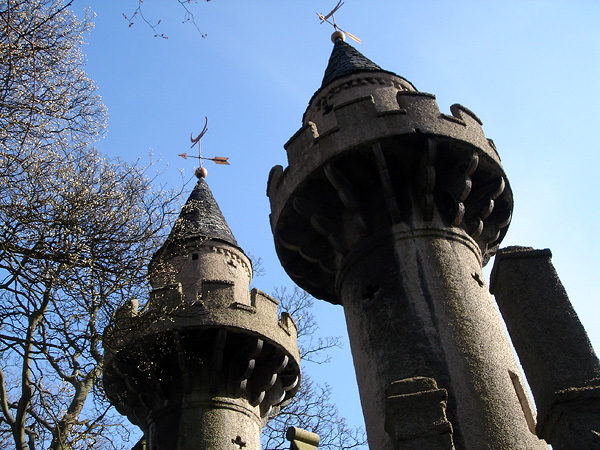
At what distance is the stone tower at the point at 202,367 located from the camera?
10.9 metres

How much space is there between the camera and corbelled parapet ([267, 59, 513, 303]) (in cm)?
824

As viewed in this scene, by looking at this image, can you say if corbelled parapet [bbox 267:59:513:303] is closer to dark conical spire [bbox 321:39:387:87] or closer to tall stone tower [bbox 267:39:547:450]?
tall stone tower [bbox 267:39:547:450]

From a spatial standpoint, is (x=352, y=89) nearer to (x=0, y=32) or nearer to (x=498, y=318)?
(x=498, y=318)

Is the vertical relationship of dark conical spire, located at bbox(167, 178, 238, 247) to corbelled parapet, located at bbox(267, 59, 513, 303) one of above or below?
above

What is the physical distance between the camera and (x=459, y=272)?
764 cm

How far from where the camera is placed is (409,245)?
783cm

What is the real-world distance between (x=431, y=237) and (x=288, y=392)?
679cm

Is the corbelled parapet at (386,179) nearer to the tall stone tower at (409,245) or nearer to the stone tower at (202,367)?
the tall stone tower at (409,245)

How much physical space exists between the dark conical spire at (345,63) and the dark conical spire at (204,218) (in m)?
4.70

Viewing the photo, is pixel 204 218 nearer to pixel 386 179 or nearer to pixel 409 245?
pixel 386 179

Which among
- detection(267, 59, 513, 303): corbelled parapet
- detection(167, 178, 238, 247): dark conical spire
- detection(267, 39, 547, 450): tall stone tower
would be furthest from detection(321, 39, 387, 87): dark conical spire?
detection(167, 178, 238, 247): dark conical spire

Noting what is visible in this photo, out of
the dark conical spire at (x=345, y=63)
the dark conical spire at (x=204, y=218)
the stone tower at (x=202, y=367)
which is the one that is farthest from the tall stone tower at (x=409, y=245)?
the dark conical spire at (x=204, y=218)

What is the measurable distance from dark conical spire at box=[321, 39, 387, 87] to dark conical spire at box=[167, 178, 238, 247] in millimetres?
4703

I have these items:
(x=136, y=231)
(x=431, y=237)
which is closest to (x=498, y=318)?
(x=431, y=237)
